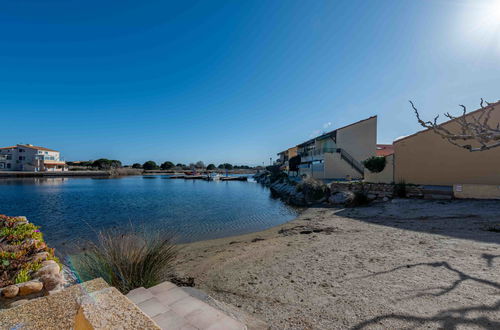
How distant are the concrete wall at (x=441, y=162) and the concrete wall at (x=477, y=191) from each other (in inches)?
63.2

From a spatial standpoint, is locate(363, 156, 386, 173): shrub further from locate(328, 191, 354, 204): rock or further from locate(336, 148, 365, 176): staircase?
locate(336, 148, 365, 176): staircase

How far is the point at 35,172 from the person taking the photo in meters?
61.9

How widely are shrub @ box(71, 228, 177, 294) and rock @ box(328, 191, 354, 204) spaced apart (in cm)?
1314

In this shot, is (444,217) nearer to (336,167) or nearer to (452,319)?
(452,319)

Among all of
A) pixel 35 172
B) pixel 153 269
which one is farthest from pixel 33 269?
pixel 35 172

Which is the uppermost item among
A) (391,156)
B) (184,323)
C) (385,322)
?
(391,156)

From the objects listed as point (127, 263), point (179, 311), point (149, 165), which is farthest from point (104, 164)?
point (179, 311)

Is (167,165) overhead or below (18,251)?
overhead

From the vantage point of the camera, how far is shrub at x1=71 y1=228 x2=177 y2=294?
3416mm

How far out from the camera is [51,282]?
3621 mm

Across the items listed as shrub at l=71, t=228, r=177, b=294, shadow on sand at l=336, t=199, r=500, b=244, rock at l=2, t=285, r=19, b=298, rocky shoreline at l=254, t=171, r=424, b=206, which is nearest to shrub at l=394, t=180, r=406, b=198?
rocky shoreline at l=254, t=171, r=424, b=206

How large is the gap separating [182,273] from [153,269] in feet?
6.00

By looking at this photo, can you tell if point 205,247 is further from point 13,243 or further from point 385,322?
point 385,322

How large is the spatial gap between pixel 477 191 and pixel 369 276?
11.6 m
